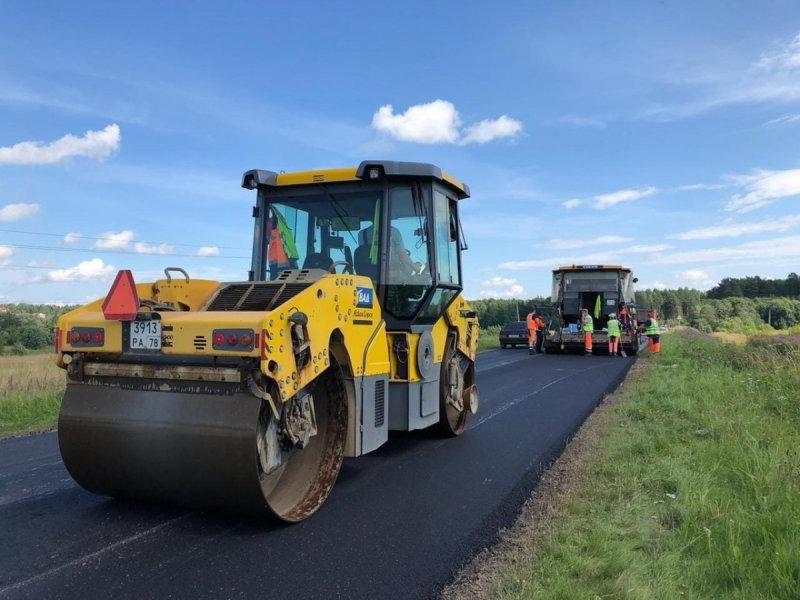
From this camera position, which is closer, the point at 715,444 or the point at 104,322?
the point at 104,322

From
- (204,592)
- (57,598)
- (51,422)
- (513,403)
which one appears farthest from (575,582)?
(51,422)

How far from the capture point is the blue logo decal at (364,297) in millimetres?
4672

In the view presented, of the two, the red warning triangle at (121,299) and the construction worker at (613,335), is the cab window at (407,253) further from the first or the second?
the construction worker at (613,335)

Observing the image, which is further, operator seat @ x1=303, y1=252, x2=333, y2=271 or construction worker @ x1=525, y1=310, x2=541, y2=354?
construction worker @ x1=525, y1=310, x2=541, y2=354

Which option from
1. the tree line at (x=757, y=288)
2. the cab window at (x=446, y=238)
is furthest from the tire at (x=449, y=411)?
the tree line at (x=757, y=288)

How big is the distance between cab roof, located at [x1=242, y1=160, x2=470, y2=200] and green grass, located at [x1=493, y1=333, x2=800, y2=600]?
3.11m

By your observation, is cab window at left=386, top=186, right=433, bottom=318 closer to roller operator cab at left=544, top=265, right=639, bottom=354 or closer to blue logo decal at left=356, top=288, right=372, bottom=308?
blue logo decal at left=356, top=288, right=372, bottom=308

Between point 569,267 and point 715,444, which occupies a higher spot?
point 569,267

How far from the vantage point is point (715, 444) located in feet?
19.2

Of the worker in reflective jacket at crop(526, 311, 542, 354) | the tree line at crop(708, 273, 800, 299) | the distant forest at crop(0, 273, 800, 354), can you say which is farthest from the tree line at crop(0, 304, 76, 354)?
the tree line at crop(708, 273, 800, 299)

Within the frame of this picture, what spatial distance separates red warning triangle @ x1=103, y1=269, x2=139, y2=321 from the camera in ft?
13.0

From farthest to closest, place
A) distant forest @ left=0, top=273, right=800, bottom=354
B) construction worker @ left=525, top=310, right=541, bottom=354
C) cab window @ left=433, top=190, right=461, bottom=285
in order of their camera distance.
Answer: distant forest @ left=0, top=273, right=800, bottom=354 → construction worker @ left=525, top=310, right=541, bottom=354 → cab window @ left=433, top=190, right=461, bottom=285

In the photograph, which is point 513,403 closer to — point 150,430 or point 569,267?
point 150,430

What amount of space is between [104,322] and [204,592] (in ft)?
6.27
